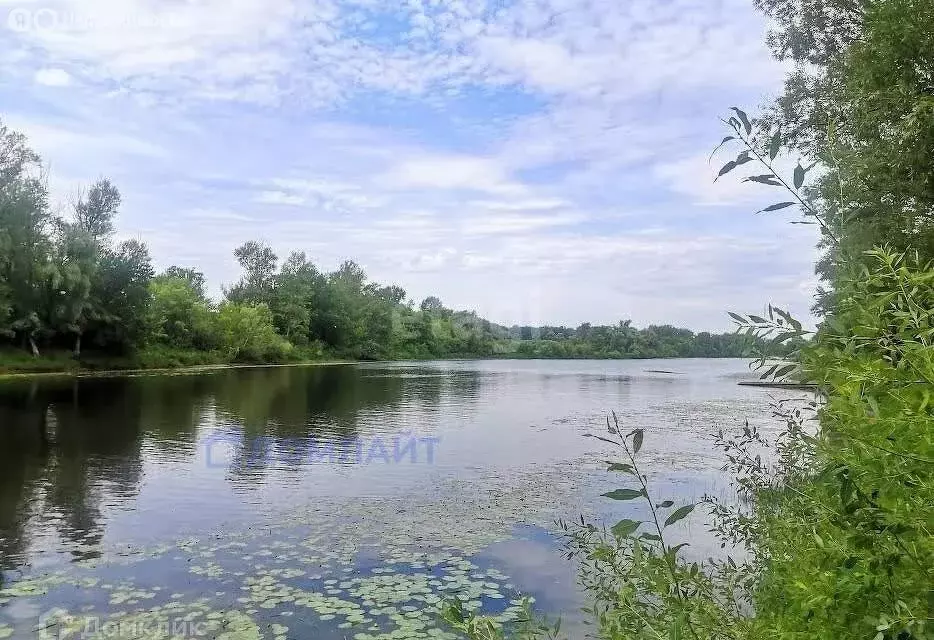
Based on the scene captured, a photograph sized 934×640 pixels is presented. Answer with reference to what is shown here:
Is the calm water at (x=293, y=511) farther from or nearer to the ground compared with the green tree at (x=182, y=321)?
nearer to the ground

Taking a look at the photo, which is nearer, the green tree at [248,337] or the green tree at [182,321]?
the green tree at [182,321]

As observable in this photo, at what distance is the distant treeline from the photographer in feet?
155

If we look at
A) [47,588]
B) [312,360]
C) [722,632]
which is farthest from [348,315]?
[722,632]

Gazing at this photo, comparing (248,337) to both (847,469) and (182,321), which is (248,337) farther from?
(847,469)

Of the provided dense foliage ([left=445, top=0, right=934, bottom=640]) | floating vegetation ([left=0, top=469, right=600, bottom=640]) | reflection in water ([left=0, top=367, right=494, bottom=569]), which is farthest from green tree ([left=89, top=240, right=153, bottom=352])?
dense foliage ([left=445, top=0, right=934, bottom=640])

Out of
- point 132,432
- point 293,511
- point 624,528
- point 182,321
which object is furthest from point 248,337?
point 624,528

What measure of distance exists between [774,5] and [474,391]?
29.7 metres

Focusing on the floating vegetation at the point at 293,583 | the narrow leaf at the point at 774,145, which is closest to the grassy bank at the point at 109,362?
the floating vegetation at the point at 293,583

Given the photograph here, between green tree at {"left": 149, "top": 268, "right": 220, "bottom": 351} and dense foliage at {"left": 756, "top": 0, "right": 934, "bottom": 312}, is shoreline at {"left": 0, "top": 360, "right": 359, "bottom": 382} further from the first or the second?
dense foliage at {"left": 756, "top": 0, "right": 934, "bottom": 312}

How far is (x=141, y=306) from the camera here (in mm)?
54938

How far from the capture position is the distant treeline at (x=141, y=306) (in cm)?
4731

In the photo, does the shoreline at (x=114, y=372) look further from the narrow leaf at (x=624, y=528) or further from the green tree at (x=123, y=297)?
the narrow leaf at (x=624, y=528)

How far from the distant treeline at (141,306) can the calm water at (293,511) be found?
25.3 feet

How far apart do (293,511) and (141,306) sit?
4806cm
